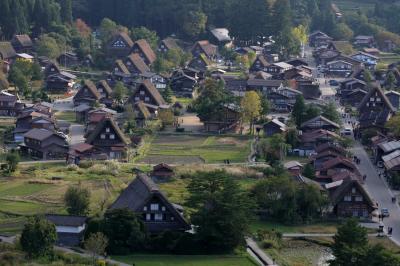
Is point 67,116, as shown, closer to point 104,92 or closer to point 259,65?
point 104,92

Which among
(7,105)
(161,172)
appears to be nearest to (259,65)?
(7,105)

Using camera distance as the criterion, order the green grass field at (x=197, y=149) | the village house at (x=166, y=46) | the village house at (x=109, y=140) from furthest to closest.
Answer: the village house at (x=166, y=46) → the green grass field at (x=197, y=149) → the village house at (x=109, y=140)

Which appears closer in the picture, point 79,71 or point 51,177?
point 51,177

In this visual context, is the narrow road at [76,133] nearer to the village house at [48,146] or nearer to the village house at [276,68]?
the village house at [48,146]

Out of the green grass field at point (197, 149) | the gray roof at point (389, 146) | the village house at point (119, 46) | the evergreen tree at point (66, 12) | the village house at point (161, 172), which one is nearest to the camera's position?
the village house at point (161, 172)

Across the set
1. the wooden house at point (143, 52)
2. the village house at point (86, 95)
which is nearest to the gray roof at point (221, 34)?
the wooden house at point (143, 52)

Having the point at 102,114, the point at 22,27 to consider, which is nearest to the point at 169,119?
the point at 102,114

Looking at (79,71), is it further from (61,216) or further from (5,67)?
(61,216)

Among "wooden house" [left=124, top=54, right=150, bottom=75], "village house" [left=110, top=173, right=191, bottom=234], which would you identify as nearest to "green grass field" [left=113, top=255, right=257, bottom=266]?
"village house" [left=110, top=173, right=191, bottom=234]
